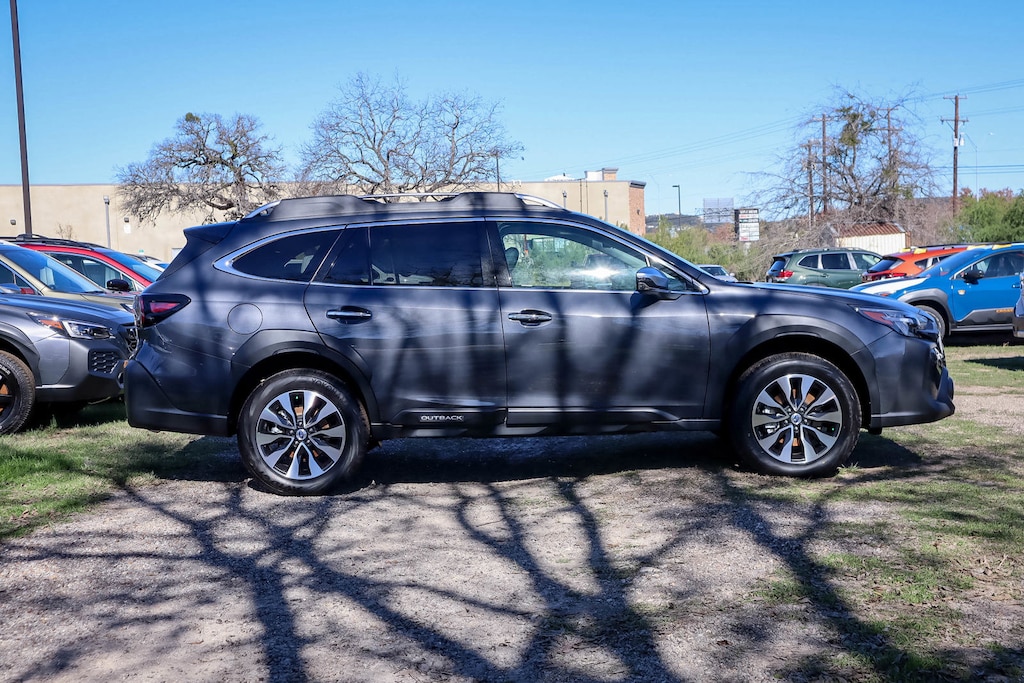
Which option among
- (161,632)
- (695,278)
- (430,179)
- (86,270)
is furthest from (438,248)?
(430,179)

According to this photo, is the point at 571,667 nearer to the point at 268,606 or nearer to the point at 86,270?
the point at 268,606

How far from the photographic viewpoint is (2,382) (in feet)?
26.6

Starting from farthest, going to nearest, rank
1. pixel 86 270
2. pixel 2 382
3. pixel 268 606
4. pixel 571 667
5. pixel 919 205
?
pixel 919 205 < pixel 86 270 < pixel 2 382 < pixel 268 606 < pixel 571 667

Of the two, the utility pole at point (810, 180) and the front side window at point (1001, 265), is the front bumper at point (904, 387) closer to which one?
the front side window at point (1001, 265)

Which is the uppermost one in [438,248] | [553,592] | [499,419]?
[438,248]

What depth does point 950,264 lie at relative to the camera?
15.1m

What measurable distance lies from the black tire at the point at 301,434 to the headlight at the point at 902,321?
3.37 metres

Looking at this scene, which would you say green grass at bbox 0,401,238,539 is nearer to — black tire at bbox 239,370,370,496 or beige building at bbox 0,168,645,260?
black tire at bbox 239,370,370,496

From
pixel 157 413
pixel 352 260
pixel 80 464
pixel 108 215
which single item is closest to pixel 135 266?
pixel 80 464

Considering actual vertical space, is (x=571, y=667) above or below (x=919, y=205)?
below

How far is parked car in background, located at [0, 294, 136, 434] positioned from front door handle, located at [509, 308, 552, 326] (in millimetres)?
3993

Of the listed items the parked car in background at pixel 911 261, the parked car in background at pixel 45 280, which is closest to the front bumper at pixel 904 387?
the parked car in background at pixel 45 280

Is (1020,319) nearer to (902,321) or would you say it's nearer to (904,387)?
(902,321)

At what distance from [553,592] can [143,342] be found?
11.2 feet
